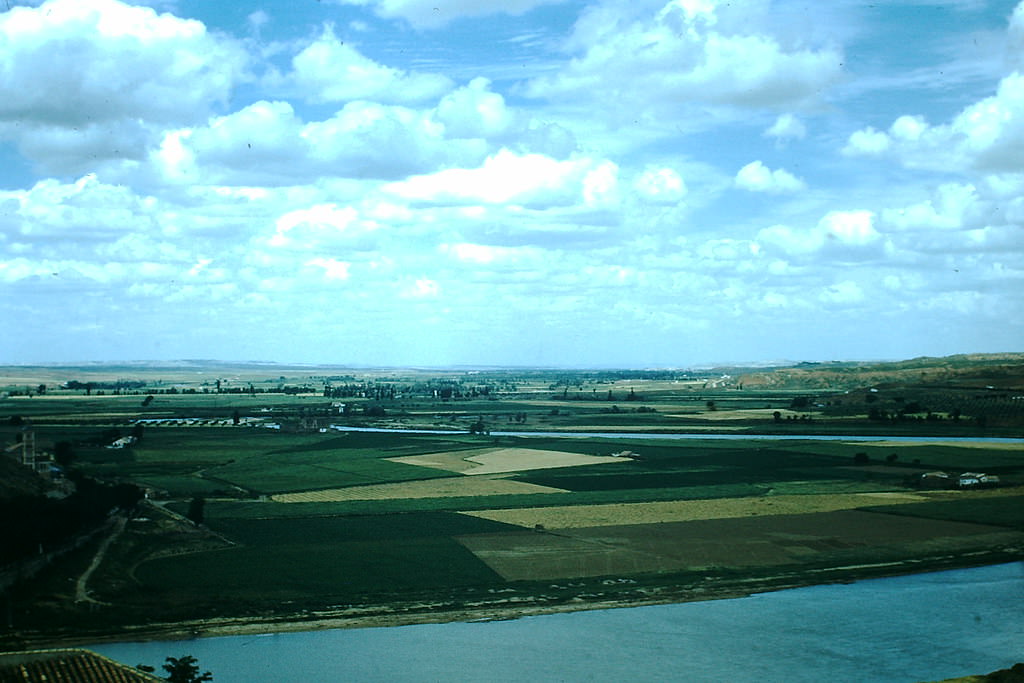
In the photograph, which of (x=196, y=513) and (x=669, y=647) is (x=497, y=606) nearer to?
(x=669, y=647)

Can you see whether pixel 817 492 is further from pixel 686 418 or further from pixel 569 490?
pixel 686 418

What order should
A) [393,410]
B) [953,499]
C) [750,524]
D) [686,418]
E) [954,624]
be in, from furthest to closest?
[393,410] < [686,418] < [953,499] < [750,524] < [954,624]

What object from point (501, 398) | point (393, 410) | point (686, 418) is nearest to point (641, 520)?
point (686, 418)

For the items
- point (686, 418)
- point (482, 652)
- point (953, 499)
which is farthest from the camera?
point (686, 418)

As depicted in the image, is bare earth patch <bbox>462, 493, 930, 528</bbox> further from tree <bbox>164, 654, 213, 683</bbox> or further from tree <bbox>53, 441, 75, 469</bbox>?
tree <bbox>53, 441, 75, 469</bbox>

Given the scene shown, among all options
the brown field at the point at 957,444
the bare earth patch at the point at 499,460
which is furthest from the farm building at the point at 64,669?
the brown field at the point at 957,444

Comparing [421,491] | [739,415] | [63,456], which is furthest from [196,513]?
[739,415]
